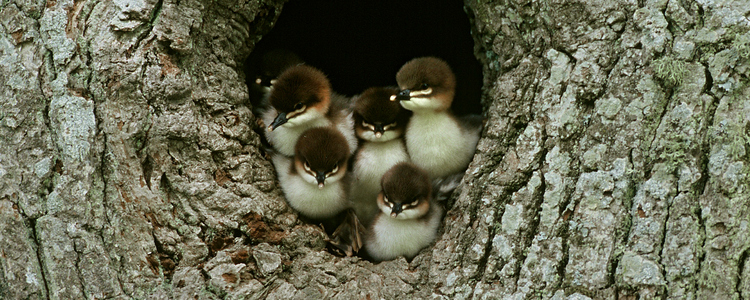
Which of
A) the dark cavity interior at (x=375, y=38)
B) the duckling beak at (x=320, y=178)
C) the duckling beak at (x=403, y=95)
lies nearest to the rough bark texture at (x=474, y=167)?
the duckling beak at (x=320, y=178)

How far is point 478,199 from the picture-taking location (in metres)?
2.85

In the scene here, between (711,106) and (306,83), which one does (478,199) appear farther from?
(306,83)

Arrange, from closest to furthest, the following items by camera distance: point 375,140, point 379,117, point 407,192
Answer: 1. point 407,192
2. point 379,117
3. point 375,140

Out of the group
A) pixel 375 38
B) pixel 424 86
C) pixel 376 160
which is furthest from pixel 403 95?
pixel 375 38

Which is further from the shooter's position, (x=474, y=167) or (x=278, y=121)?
(x=278, y=121)

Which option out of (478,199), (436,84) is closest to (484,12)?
(436,84)

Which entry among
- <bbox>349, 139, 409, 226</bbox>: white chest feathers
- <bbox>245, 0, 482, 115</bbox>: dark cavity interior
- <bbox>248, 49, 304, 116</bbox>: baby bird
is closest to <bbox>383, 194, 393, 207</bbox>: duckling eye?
<bbox>349, 139, 409, 226</bbox>: white chest feathers

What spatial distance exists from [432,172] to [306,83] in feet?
3.33

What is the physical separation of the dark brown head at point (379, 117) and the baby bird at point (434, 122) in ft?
0.30

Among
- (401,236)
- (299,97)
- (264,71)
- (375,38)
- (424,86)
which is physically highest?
(375,38)

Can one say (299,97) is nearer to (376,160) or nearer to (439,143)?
(376,160)

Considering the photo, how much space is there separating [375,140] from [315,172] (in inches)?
21.0

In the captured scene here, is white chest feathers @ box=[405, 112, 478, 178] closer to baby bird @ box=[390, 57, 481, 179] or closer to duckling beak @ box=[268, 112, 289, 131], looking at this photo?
baby bird @ box=[390, 57, 481, 179]

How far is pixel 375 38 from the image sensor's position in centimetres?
526
